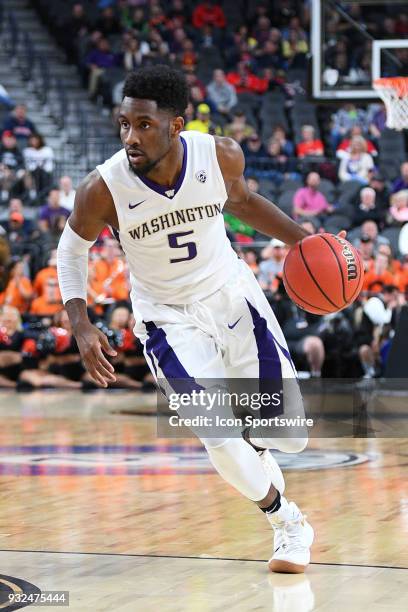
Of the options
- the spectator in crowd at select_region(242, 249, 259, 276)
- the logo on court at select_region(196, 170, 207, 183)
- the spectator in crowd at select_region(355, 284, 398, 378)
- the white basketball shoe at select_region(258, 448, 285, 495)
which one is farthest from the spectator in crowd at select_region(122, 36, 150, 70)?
the white basketball shoe at select_region(258, 448, 285, 495)

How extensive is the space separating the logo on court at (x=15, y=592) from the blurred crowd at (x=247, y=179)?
129 inches

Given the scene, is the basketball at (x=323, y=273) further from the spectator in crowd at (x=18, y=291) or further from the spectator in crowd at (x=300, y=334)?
the spectator in crowd at (x=18, y=291)

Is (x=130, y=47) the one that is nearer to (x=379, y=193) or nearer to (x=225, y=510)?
(x=379, y=193)

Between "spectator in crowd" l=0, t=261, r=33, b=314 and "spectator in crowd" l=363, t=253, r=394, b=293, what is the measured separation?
3696 millimetres

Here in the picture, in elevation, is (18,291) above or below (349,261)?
below

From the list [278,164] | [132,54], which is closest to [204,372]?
[278,164]

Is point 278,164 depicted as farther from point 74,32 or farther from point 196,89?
point 74,32

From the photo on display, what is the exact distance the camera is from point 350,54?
11.9m

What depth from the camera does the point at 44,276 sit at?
12.2 m

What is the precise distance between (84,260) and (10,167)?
1049 cm

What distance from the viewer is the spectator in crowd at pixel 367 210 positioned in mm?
13086

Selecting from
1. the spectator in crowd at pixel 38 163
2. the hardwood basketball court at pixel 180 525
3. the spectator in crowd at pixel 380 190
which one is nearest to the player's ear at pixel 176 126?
the hardwood basketball court at pixel 180 525

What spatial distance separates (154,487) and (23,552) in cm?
173

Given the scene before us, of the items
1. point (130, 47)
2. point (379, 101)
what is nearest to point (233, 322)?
point (379, 101)
